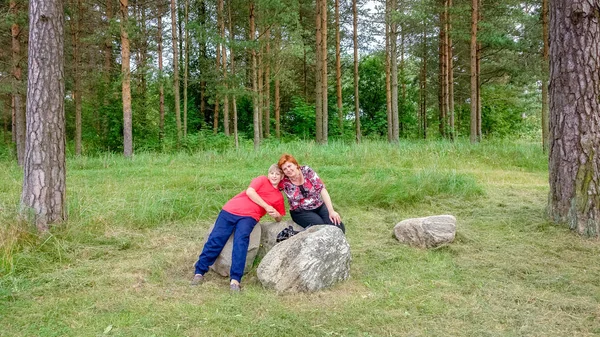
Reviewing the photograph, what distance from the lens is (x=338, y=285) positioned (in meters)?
3.97

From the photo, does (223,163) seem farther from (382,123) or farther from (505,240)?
(382,123)

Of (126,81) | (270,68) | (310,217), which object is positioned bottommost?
(310,217)

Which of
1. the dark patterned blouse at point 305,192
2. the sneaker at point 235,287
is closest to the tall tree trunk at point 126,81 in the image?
the dark patterned blouse at point 305,192

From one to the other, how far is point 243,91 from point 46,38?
31.2 feet

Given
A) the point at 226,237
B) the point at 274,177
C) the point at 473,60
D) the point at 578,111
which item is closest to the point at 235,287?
the point at 226,237

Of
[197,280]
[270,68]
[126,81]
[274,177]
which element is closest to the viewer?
[197,280]

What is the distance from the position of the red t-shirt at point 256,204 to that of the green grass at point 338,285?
658 millimetres

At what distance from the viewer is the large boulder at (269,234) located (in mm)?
4742

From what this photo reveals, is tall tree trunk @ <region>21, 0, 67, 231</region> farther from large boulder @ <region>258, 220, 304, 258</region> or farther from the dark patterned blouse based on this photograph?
the dark patterned blouse

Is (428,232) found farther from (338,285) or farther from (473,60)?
(473,60)

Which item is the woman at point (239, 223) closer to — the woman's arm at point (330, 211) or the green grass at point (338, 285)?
the green grass at point (338, 285)

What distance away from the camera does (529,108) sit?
28.4 m

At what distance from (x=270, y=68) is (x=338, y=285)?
52.4 ft

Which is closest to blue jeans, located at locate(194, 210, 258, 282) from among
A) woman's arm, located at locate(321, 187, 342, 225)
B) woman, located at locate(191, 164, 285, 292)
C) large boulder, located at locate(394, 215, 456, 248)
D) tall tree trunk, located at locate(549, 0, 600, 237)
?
woman, located at locate(191, 164, 285, 292)
